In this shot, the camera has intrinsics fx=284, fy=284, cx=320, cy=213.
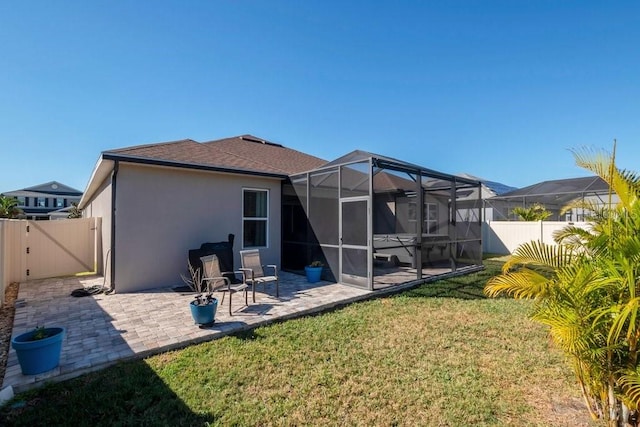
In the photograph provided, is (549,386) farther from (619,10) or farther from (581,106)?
(581,106)

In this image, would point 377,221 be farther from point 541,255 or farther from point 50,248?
point 50,248

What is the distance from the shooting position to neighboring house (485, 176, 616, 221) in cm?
1394

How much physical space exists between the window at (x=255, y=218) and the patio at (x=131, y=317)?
5.77 feet

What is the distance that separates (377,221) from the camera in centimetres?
1142

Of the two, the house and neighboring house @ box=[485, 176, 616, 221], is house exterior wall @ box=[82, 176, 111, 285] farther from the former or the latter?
neighboring house @ box=[485, 176, 616, 221]

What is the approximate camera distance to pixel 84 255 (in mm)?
9164

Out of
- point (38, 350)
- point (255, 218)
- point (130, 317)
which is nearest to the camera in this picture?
point (38, 350)

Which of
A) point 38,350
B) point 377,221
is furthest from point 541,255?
point 377,221

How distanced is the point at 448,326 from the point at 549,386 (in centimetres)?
172

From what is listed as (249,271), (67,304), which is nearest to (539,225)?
(249,271)

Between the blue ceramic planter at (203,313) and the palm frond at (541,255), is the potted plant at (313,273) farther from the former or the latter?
the palm frond at (541,255)

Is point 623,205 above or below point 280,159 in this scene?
below

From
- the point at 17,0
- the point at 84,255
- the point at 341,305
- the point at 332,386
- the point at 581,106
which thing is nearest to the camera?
the point at 332,386

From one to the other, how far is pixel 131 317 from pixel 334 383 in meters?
3.78
